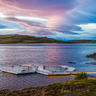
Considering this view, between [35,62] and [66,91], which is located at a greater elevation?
[66,91]

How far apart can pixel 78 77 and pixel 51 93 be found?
360 inches

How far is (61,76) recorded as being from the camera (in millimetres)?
26703

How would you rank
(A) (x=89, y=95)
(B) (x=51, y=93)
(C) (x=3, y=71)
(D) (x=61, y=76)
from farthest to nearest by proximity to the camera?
(C) (x=3, y=71) → (D) (x=61, y=76) → (B) (x=51, y=93) → (A) (x=89, y=95)

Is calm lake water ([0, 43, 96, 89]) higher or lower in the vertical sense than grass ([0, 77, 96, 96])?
lower

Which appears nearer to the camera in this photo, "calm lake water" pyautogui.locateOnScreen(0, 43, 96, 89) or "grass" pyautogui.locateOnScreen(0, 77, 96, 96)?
"grass" pyautogui.locateOnScreen(0, 77, 96, 96)

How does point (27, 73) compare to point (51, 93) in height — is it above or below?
below

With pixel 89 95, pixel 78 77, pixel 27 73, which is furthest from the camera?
pixel 27 73

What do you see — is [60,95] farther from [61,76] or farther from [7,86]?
[61,76]

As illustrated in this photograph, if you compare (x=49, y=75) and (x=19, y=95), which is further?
(x=49, y=75)

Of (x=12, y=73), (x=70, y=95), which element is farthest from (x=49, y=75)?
(x=70, y=95)

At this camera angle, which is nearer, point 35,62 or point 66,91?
point 66,91

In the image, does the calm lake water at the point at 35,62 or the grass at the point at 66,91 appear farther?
the calm lake water at the point at 35,62

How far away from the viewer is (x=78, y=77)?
64.1ft

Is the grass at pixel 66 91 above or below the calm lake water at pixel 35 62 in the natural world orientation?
above
